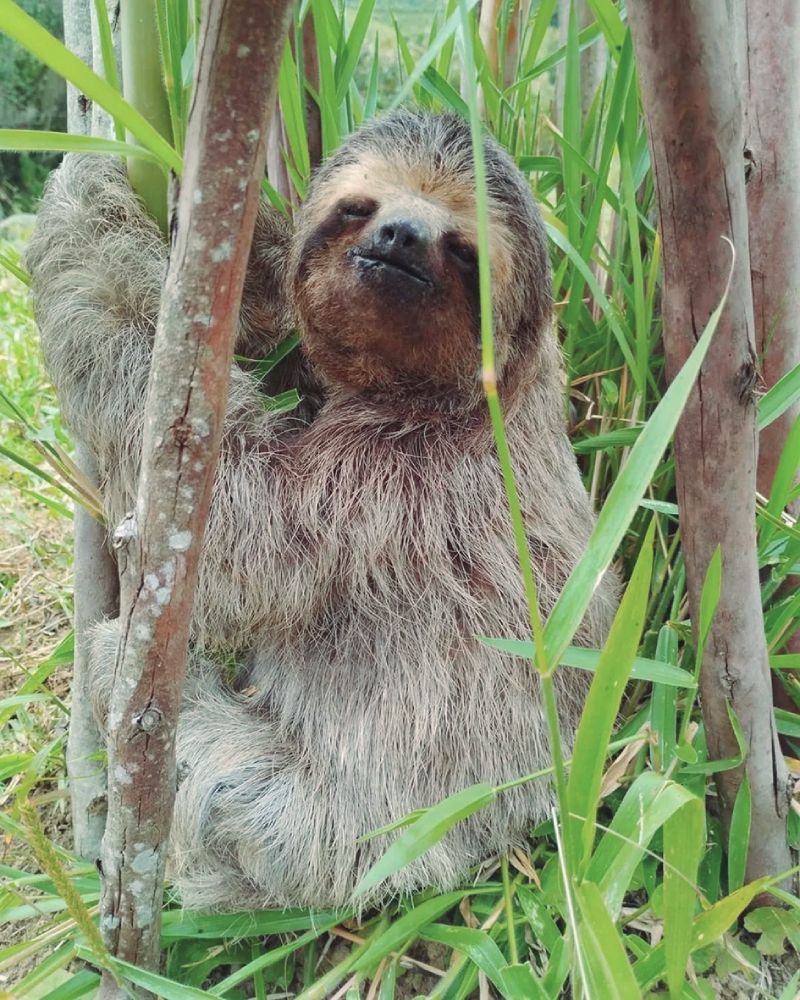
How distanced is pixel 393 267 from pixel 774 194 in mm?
1304

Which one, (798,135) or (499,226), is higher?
(798,135)

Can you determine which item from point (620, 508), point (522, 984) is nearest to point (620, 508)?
point (620, 508)

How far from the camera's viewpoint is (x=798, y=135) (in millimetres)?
2756

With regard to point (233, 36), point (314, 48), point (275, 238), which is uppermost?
point (314, 48)

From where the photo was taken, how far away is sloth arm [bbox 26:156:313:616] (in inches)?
112

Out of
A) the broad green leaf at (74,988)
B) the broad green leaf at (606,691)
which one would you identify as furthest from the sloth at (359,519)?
the broad green leaf at (606,691)

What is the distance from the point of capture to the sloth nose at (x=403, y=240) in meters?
2.64

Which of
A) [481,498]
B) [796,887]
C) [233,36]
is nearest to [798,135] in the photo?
[481,498]

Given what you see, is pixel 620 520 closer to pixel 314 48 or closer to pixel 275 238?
pixel 275 238

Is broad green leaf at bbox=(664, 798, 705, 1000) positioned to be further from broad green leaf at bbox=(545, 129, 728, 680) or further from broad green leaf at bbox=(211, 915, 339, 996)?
broad green leaf at bbox=(211, 915, 339, 996)

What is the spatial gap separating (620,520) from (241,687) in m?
2.25

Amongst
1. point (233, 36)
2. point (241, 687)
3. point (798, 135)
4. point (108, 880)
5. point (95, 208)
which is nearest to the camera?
point (233, 36)

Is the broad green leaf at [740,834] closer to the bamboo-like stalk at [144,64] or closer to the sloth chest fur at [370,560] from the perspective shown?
the sloth chest fur at [370,560]

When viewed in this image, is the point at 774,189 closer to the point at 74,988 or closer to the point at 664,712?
the point at 664,712
